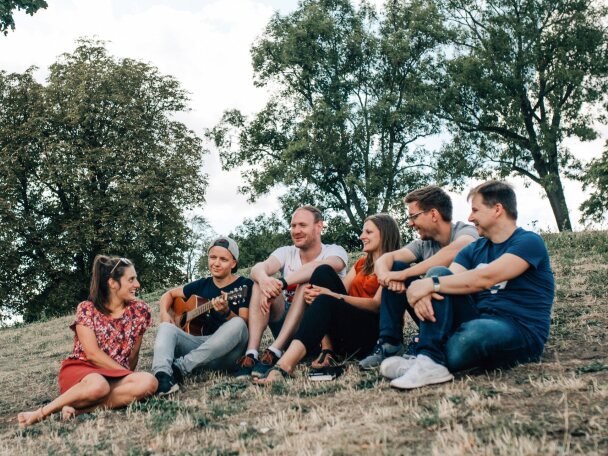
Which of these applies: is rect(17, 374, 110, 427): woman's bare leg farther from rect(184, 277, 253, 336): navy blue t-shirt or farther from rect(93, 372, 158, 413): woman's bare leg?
rect(184, 277, 253, 336): navy blue t-shirt

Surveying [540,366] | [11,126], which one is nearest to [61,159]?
[11,126]

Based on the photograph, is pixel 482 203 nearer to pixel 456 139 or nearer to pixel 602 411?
pixel 602 411

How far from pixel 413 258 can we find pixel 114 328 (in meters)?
2.95

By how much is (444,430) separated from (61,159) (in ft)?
98.7

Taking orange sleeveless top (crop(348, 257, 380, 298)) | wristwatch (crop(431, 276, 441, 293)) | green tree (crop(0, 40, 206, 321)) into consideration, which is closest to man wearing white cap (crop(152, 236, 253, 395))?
orange sleeveless top (crop(348, 257, 380, 298))

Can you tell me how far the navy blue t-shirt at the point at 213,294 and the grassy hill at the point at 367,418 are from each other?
611mm

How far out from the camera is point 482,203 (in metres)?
5.68

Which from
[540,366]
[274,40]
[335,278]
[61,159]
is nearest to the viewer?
[540,366]

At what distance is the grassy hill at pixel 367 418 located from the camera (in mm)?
3863

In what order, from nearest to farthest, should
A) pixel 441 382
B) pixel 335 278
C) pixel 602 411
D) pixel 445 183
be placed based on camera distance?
pixel 602 411 < pixel 441 382 < pixel 335 278 < pixel 445 183

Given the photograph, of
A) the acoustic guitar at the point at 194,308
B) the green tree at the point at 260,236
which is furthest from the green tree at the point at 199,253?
the acoustic guitar at the point at 194,308

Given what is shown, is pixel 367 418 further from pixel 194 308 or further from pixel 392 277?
pixel 194 308

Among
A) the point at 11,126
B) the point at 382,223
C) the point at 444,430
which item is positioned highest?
the point at 11,126

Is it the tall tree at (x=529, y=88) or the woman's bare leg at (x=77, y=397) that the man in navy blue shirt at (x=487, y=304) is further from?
the tall tree at (x=529, y=88)
